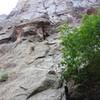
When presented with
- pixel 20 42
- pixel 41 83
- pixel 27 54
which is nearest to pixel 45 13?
pixel 20 42

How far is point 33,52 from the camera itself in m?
27.6

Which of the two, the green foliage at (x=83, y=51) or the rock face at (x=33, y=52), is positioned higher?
the green foliage at (x=83, y=51)

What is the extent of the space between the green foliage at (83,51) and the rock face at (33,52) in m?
1.44

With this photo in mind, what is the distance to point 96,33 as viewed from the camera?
19.5m

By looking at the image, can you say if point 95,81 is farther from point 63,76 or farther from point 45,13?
point 45,13

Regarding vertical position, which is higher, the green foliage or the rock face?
the green foliage

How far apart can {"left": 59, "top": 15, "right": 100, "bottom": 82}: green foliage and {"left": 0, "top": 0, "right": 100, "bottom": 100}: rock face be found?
144 centimetres

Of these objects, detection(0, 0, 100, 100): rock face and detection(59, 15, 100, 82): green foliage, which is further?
detection(0, 0, 100, 100): rock face

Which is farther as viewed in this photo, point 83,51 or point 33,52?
point 33,52

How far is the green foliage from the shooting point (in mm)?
19578

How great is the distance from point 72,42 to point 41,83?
3.27 m

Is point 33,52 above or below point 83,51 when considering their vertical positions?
below

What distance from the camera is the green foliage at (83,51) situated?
19.6 meters

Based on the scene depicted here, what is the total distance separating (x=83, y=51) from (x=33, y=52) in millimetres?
8478
